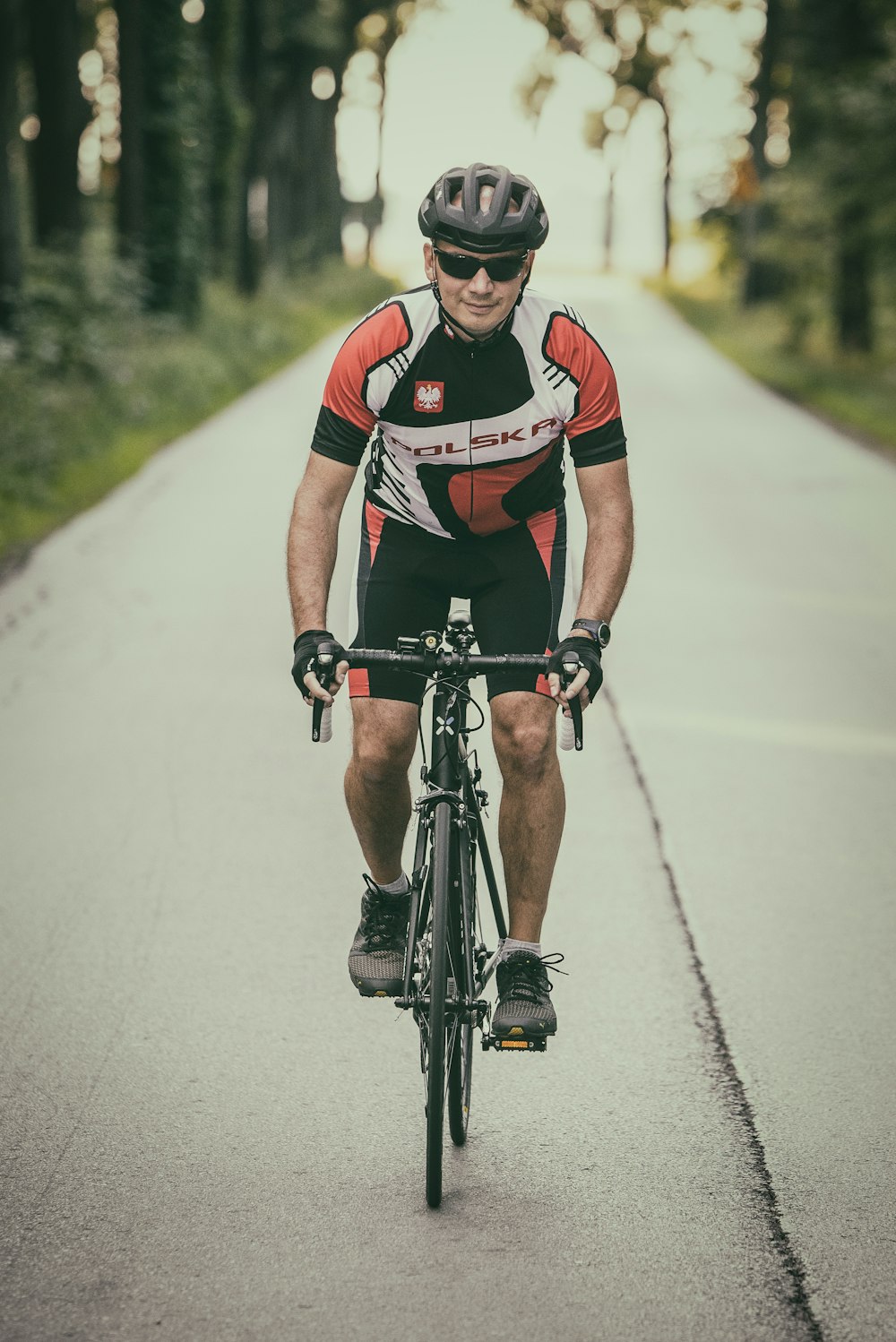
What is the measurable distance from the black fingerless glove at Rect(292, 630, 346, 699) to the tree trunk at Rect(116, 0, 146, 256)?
21488 mm

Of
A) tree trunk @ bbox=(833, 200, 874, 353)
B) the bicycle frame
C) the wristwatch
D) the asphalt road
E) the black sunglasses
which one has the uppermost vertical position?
the black sunglasses

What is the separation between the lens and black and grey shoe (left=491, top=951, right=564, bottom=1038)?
369cm

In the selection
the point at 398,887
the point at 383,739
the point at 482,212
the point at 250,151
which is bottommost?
the point at 398,887

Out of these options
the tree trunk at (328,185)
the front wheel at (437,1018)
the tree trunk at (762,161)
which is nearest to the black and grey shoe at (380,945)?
the front wheel at (437,1018)

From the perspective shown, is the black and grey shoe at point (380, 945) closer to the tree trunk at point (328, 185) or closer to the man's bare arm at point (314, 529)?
the man's bare arm at point (314, 529)

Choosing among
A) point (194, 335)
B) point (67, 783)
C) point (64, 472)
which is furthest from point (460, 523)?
point (194, 335)

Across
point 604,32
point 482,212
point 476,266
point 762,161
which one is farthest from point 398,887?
point 762,161

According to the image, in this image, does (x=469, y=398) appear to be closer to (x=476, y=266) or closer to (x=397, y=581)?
(x=476, y=266)

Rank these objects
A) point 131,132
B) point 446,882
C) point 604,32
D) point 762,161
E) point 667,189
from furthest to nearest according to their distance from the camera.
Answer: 1. point 667,189
2. point 762,161
3. point 131,132
4. point 604,32
5. point 446,882

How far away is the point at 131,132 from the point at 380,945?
21861 millimetres

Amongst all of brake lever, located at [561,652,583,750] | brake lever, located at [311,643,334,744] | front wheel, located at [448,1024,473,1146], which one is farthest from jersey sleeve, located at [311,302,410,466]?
front wheel, located at [448,1024,473,1146]

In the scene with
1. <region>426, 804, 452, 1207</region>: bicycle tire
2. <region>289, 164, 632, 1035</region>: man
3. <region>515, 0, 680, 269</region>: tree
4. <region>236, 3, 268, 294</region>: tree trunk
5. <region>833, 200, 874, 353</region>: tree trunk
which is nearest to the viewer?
<region>426, 804, 452, 1207</region>: bicycle tire

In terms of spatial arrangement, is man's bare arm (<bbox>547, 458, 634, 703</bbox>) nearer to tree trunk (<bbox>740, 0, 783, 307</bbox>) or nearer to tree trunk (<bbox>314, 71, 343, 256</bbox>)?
tree trunk (<bbox>740, 0, 783, 307</bbox>)

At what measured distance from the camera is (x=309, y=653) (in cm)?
341
